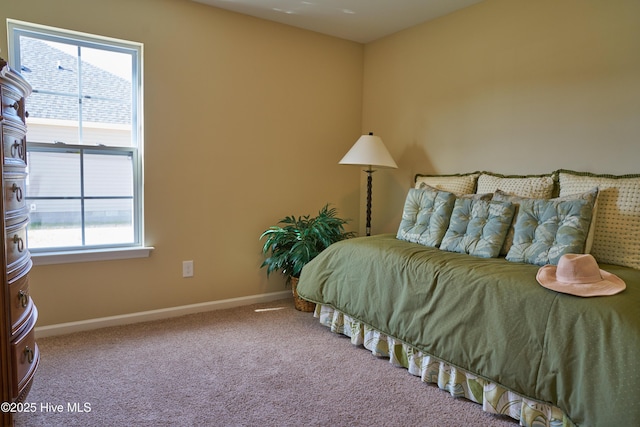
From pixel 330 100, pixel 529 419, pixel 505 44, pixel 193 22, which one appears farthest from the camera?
pixel 330 100

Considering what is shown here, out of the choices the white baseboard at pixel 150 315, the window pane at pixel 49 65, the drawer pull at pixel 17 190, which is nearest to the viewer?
the drawer pull at pixel 17 190

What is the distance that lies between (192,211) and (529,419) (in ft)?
7.99

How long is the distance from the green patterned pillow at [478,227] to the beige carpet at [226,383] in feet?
2.52

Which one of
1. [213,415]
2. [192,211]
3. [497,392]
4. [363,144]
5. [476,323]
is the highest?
[363,144]

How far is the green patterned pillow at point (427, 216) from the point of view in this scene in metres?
2.52

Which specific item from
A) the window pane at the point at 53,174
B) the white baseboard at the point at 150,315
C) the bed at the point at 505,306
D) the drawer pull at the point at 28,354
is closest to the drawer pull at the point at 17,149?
the drawer pull at the point at 28,354

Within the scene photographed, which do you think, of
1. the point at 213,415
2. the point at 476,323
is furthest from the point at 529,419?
the point at 213,415

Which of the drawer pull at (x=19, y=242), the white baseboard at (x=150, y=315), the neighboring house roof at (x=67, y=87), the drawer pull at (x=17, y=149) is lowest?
the white baseboard at (x=150, y=315)

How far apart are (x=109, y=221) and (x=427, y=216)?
2.15 metres

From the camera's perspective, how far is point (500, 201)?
2.33 metres

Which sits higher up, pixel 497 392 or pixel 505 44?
pixel 505 44

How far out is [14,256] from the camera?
1.53 metres

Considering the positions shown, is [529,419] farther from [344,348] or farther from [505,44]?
[505,44]

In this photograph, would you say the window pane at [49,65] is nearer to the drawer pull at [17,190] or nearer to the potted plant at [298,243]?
the drawer pull at [17,190]
